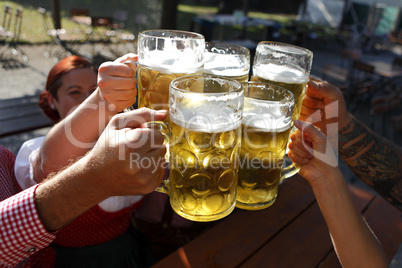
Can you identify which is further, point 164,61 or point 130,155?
point 164,61

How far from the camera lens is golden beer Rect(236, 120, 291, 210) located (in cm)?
85

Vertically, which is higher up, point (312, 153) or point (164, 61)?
point (164, 61)

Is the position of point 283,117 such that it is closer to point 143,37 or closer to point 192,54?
point 192,54

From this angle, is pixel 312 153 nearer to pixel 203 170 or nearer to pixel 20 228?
pixel 203 170

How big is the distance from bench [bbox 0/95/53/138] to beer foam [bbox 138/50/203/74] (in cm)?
197

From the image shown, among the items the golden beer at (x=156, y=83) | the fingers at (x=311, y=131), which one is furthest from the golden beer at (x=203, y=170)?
the fingers at (x=311, y=131)

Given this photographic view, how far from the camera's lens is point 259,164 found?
2.93 ft

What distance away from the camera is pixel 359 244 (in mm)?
1057

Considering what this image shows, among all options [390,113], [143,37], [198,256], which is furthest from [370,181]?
[390,113]

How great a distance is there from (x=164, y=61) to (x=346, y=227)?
795 millimetres

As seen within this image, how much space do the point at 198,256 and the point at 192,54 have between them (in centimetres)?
79

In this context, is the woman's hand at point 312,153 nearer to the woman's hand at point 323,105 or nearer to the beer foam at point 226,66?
the beer foam at point 226,66

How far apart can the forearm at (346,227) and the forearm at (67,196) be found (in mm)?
693

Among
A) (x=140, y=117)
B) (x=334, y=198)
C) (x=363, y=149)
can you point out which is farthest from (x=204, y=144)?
(x=363, y=149)
